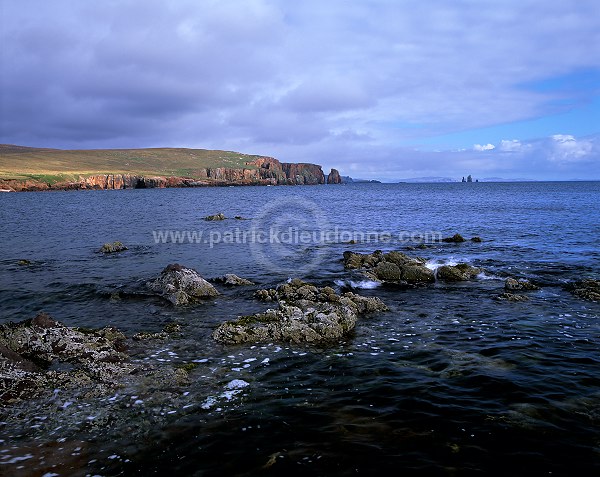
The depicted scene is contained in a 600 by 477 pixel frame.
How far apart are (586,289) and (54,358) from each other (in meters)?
27.0

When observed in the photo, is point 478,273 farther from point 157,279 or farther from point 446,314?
point 157,279

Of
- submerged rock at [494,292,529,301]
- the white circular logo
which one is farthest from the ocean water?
the white circular logo

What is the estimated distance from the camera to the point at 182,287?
23.8m

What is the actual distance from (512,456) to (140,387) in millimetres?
10625

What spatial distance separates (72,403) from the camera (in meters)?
11.8

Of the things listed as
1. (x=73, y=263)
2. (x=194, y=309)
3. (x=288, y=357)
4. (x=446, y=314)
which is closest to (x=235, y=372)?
(x=288, y=357)

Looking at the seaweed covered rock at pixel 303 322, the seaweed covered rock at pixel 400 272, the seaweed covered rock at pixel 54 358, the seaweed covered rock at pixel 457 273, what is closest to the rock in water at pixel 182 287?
the seaweed covered rock at pixel 303 322

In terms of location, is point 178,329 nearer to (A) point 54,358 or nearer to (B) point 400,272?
(A) point 54,358

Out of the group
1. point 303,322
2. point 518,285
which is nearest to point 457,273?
point 518,285

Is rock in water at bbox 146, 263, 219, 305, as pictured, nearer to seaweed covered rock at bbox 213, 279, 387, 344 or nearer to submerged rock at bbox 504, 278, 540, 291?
seaweed covered rock at bbox 213, 279, 387, 344

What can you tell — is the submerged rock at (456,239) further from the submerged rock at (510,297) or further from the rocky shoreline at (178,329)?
the submerged rock at (510,297)

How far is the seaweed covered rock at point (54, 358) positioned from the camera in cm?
1279

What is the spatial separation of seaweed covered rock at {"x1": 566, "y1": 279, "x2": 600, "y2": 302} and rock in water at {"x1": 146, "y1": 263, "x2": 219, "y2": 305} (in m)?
21.0

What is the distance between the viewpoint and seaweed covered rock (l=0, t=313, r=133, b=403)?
42.0 ft
